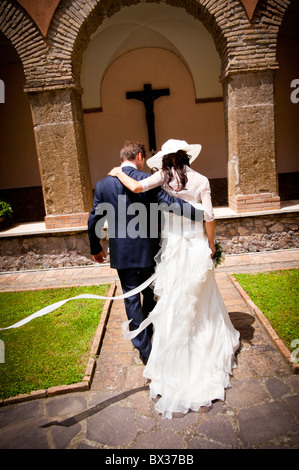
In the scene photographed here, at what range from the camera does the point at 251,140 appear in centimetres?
554

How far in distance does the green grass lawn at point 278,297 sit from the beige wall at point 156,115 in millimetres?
5480

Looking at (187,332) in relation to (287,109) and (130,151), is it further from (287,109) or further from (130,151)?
(287,109)

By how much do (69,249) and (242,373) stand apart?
3.99 metres

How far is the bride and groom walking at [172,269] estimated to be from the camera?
2551mm

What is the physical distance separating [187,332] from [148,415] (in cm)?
69

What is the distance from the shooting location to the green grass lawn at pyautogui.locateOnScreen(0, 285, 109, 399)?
2959 mm

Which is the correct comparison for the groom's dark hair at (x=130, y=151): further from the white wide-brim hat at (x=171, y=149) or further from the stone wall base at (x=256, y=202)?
the stone wall base at (x=256, y=202)

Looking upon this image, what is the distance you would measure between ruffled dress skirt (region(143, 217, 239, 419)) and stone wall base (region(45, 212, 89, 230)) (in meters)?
3.25

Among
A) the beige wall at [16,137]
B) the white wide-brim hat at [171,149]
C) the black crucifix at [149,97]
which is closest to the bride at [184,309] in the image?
the white wide-brim hat at [171,149]

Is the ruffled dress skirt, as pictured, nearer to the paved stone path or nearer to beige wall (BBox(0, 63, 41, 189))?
the paved stone path

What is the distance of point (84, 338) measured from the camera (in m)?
3.57

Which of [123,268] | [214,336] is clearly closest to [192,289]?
[214,336]

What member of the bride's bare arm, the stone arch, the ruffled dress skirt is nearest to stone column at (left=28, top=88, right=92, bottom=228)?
the stone arch

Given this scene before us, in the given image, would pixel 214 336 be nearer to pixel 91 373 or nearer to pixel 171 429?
pixel 171 429
